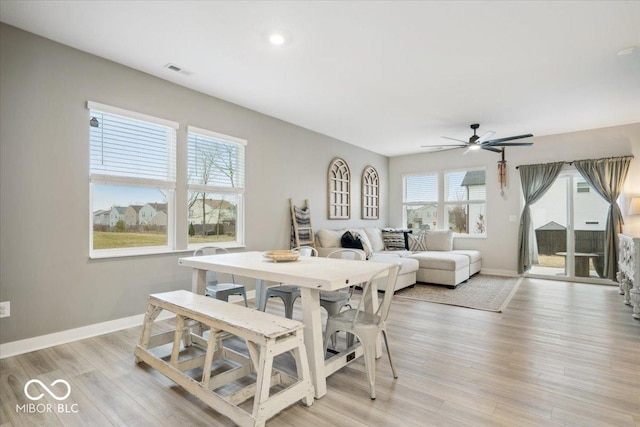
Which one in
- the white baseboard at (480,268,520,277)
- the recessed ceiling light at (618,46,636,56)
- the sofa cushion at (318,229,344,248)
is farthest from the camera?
the white baseboard at (480,268,520,277)

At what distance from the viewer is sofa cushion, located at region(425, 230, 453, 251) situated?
20.9ft

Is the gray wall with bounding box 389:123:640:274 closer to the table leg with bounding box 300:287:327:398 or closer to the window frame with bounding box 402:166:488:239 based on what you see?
the window frame with bounding box 402:166:488:239

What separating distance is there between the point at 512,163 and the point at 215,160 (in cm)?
553

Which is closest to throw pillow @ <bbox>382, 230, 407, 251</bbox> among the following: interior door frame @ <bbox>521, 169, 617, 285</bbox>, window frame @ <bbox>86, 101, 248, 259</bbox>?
interior door frame @ <bbox>521, 169, 617, 285</bbox>

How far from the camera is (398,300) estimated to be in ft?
14.6

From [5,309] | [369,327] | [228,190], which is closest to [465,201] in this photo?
[228,190]

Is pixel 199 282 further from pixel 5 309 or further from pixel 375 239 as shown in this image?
pixel 375 239

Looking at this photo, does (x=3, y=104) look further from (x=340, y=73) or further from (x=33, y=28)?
(x=340, y=73)

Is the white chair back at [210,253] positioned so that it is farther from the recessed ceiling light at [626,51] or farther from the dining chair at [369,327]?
the recessed ceiling light at [626,51]

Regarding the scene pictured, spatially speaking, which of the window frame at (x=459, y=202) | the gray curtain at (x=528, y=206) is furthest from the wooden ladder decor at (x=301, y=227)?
the gray curtain at (x=528, y=206)

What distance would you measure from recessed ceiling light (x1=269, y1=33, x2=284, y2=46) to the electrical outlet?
3045mm

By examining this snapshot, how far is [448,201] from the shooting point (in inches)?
280

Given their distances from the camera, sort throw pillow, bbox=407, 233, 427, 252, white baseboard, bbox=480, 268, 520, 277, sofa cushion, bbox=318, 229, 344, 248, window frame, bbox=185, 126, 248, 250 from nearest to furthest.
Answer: window frame, bbox=185, 126, 248, 250, sofa cushion, bbox=318, 229, 344, 248, white baseboard, bbox=480, 268, 520, 277, throw pillow, bbox=407, 233, 427, 252

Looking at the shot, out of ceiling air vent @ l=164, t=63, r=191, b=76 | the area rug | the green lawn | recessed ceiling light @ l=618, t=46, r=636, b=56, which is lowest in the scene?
the area rug
